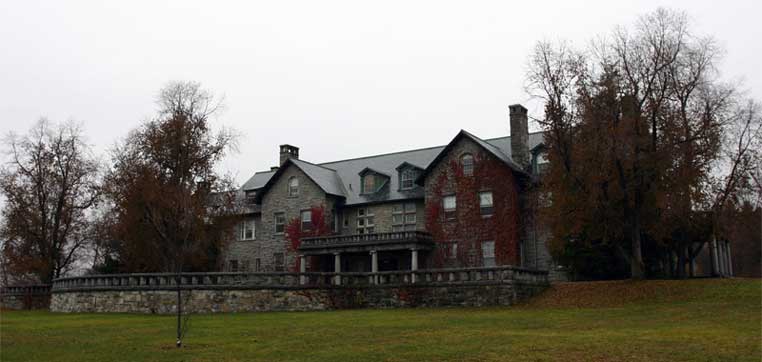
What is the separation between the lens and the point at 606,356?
48.2 ft

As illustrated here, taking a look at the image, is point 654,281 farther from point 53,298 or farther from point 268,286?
point 53,298

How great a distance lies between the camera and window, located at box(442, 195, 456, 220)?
46562mm

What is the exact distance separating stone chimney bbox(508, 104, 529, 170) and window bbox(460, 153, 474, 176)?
2.68 metres

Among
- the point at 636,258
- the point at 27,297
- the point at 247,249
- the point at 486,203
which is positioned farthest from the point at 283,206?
the point at 636,258

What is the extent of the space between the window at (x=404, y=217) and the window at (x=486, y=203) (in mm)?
5450

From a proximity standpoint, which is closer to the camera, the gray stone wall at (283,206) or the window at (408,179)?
the window at (408,179)

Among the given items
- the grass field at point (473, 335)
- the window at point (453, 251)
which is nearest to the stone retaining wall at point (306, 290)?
the grass field at point (473, 335)

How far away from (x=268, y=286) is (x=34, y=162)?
25752mm

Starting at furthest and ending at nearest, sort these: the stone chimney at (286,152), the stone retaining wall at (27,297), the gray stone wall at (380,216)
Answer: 1. the stone chimney at (286,152)
2. the gray stone wall at (380,216)
3. the stone retaining wall at (27,297)

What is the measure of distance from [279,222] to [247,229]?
3829mm

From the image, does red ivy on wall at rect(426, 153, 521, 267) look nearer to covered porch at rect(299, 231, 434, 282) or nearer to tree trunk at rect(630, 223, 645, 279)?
covered porch at rect(299, 231, 434, 282)

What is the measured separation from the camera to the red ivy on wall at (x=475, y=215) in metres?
44.2

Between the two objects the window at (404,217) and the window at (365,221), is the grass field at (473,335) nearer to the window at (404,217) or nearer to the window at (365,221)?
the window at (404,217)

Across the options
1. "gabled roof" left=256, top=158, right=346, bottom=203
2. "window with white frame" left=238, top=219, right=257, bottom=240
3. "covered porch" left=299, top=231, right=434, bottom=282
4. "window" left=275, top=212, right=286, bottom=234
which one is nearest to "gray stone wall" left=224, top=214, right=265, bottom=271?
"window with white frame" left=238, top=219, right=257, bottom=240
